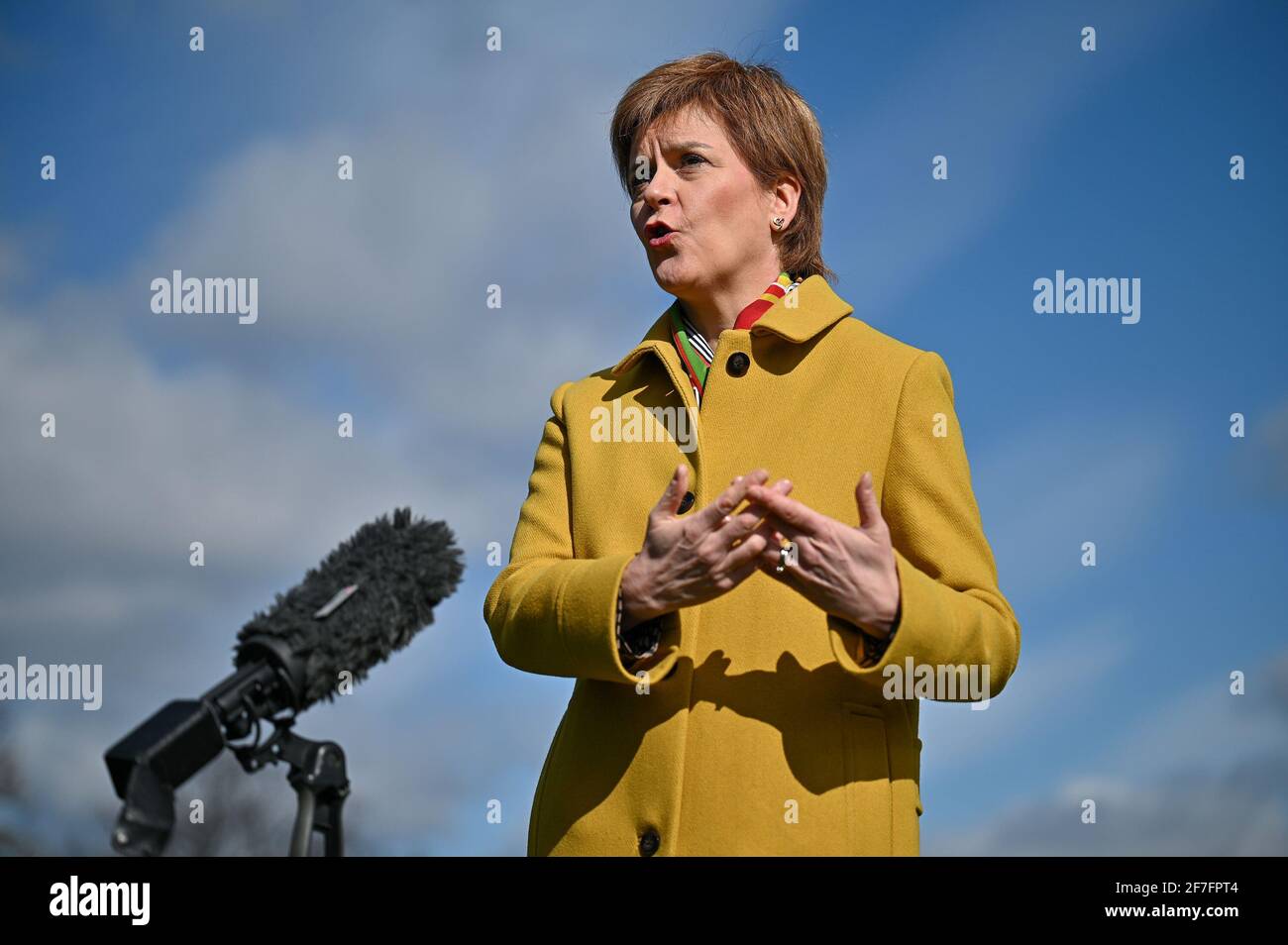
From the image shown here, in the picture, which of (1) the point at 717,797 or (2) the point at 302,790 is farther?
(1) the point at 717,797

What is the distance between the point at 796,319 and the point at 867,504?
1036 millimetres

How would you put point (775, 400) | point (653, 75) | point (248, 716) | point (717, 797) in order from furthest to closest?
point (653, 75) → point (775, 400) → point (717, 797) → point (248, 716)

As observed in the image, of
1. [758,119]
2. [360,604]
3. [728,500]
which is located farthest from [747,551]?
[758,119]

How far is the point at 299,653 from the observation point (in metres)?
2.99

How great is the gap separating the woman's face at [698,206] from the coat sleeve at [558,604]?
0.77 m

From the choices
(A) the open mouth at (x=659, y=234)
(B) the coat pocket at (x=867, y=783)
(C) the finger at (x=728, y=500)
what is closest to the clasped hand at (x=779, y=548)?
(C) the finger at (x=728, y=500)

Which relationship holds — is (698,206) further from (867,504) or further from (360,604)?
(360,604)

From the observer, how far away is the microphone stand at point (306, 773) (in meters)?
3.06

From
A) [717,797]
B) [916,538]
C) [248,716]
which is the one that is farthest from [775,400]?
[248,716]
